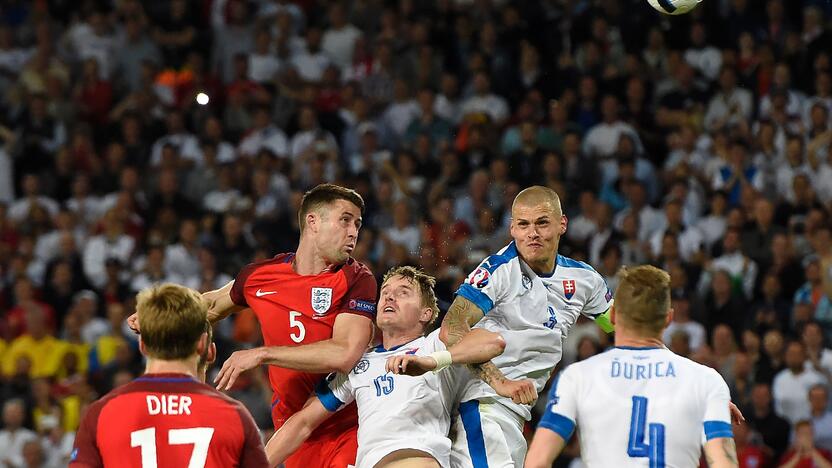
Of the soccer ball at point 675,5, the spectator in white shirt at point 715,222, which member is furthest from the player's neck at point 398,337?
the spectator in white shirt at point 715,222

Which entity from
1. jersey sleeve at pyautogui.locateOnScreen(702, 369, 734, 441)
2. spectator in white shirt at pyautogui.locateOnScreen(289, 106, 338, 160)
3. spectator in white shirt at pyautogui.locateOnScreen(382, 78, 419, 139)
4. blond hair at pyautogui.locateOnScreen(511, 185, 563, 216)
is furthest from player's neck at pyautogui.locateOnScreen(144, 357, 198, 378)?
spectator in white shirt at pyautogui.locateOnScreen(382, 78, 419, 139)

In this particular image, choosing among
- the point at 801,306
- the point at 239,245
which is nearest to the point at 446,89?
the point at 239,245

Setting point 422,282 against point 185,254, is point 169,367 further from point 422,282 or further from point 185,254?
point 185,254

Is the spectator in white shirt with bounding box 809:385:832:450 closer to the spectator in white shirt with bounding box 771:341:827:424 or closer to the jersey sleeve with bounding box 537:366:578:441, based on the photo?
the spectator in white shirt with bounding box 771:341:827:424

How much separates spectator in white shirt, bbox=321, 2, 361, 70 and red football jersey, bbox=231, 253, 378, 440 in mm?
10330

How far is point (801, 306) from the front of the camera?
12.7 meters

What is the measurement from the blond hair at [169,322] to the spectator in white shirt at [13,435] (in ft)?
28.8

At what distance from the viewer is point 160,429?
5195 mm

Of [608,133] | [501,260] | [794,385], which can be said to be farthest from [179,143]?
[501,260]

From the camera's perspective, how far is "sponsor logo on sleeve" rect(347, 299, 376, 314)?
745cm

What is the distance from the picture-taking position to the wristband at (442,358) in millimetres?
6523

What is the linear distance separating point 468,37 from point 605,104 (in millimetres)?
2545

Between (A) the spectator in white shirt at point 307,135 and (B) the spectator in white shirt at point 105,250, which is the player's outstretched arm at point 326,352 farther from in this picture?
(A) the spectator in white shirt at point 307,135

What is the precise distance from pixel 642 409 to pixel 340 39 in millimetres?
13259
